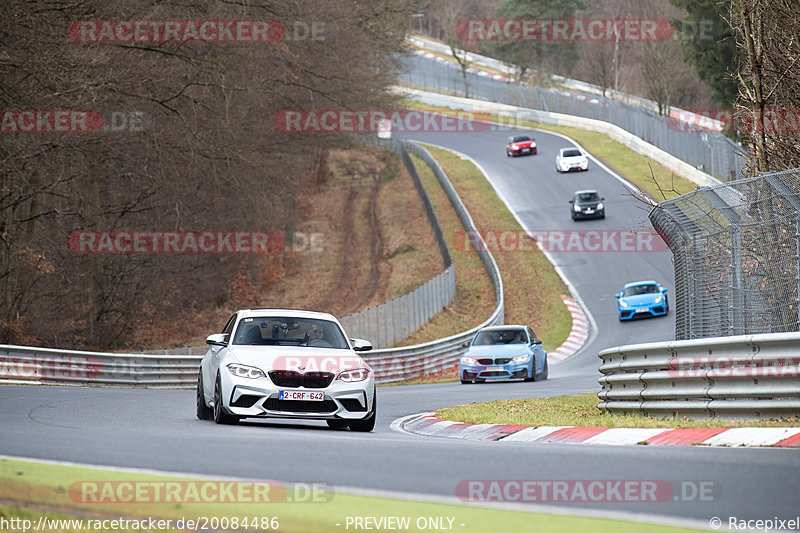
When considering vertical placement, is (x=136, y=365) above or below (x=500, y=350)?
below

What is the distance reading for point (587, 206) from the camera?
172ft

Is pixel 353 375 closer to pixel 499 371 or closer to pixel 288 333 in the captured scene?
pixel 288 333

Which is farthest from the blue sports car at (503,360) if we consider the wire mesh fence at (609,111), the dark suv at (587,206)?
the dark suv at (587,206)

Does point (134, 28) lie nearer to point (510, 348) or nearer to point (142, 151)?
point (142, 151)

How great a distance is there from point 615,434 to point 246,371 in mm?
4298

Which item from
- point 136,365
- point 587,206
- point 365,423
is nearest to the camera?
point 365,423

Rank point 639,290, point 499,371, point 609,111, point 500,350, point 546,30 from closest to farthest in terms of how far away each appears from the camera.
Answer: point 499,371, point 500,350, point 639,290, point 609,111, point 546,30

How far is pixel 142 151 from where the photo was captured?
96.3 feet

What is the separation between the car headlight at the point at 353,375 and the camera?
12562 millimetres

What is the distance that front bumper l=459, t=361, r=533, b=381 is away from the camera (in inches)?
1011

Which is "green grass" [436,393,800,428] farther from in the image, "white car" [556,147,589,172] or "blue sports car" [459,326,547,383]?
"white car" [556,147,589,172]

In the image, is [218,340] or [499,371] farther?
[499,371]

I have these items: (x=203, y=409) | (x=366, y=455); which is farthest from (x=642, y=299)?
(x=366, y=455)

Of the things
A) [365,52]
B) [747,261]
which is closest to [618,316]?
[365,52]
